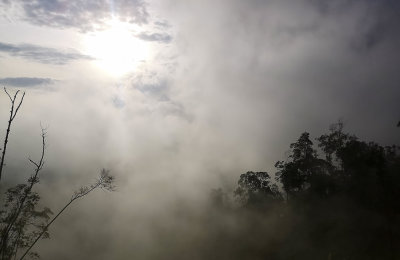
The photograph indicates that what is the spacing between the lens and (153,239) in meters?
66.8

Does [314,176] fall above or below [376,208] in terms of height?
above

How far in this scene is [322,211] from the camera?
50312 millimetres

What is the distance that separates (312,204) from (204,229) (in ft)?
67.5

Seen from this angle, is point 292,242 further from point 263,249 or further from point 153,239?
point 153,239

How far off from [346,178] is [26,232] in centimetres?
4110

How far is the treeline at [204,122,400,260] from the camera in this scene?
42.3 metres

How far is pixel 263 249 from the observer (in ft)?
175

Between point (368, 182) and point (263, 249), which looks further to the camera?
point (263, 249)

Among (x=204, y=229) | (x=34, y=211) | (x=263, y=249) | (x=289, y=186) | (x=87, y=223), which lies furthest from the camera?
(x=87, y=223)

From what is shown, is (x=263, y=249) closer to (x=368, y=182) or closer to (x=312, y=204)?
(x=312, y=204)

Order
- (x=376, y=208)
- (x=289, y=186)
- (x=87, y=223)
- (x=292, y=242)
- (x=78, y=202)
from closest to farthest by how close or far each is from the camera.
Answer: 1. (x=376, y=208)
2. (x=292, y=242)
3. (x=289, y=186)
4. (x=87, y=223)
5. (x=78, y=202)

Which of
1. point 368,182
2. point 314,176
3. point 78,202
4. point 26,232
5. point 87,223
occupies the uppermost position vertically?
point 78,202

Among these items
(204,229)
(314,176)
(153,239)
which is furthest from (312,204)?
(153,239)

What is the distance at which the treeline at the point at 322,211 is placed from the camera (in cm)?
4234
